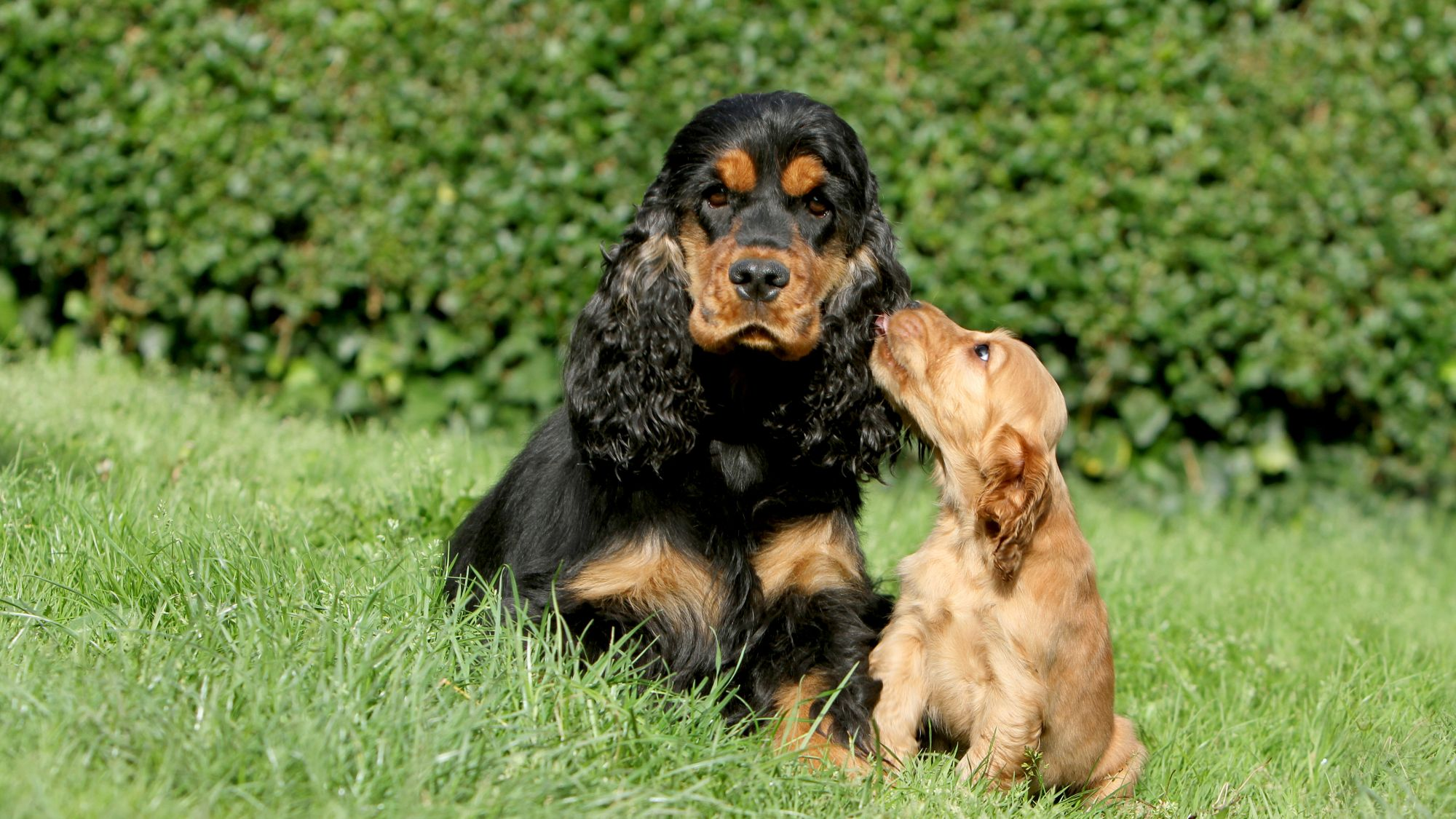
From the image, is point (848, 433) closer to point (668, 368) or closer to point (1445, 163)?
point (668, 368)

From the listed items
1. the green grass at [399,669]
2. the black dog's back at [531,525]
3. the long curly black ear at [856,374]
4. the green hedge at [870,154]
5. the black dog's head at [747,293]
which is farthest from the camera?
the green hedge at [870,154]

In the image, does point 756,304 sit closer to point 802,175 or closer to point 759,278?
point 759,278

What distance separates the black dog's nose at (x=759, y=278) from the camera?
2979 millimetres

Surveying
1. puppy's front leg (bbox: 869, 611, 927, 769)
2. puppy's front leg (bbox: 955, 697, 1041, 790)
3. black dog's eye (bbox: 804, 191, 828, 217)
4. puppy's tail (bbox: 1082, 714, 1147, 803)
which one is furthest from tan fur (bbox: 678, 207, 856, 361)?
puppy's tail (bbox: 1082, 714, 1147, 803)

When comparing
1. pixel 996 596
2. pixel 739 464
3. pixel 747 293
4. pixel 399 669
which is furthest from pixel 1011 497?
pixel 399 669

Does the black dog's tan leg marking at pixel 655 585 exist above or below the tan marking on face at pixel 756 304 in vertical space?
below

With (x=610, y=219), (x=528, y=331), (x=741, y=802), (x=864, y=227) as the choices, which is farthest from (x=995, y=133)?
(x=741, y=802)

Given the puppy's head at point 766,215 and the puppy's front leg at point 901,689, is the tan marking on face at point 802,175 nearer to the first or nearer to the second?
the puppy's head at point 766,215

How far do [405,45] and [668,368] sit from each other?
3.35 meters

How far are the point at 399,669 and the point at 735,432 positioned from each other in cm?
117

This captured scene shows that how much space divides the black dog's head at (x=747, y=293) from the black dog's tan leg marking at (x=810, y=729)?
0.58 meters

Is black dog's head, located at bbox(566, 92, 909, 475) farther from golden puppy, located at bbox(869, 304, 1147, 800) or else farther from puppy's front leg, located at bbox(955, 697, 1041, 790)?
puppy's front leg, located at bbox(955, 697, 1041, 790)

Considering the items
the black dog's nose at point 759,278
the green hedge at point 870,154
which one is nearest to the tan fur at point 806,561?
the black dog's nose at point 759,278

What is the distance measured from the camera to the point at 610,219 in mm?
6094
